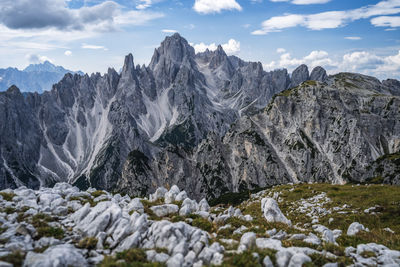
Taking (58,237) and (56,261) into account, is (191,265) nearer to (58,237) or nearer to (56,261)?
(56,261)

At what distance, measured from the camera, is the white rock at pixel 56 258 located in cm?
1059

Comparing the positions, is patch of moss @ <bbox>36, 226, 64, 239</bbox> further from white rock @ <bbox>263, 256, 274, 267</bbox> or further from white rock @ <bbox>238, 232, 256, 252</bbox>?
white rock @ <bbox>263, 256, 274, 267</bbox>

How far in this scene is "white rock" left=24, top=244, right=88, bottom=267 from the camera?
10594mm

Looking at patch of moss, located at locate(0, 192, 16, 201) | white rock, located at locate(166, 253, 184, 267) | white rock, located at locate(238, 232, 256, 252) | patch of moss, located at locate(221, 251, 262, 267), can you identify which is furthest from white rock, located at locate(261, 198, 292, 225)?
patch of moss, located at locate(0, 192, 16, 201)

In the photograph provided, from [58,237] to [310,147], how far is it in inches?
7731

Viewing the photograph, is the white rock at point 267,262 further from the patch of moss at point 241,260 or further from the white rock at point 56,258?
the white rock at point 56,258

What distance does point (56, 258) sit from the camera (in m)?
10.8

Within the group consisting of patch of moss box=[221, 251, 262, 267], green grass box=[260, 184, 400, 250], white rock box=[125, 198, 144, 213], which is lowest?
green grass box=[260, 184, 400, 250]

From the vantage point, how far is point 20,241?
12.9 meters

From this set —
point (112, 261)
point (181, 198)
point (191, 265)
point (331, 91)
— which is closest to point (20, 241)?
point (112, 261)

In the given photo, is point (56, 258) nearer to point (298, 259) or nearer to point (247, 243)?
point (247, 243)

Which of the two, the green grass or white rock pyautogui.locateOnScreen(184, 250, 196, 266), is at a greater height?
white rock pyautogui.locateOnScreen(184, 250, 196, 266)

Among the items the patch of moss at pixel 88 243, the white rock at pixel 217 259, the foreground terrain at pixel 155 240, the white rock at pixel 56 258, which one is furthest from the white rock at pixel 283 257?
the patch of moss at pixel 88 243

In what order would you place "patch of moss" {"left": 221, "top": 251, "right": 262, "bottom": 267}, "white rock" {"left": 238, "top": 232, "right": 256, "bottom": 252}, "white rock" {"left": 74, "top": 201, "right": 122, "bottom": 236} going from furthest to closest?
"white rock" {"left": 74, "top": 201, "right": 122, "bottom": 236} < "white rock" {"left": 238, "top": 232, "right": 256, "bottom": 252} < "patch of moss" {"left": 221, "top": 251, "right": 262, "bottom": 267}
